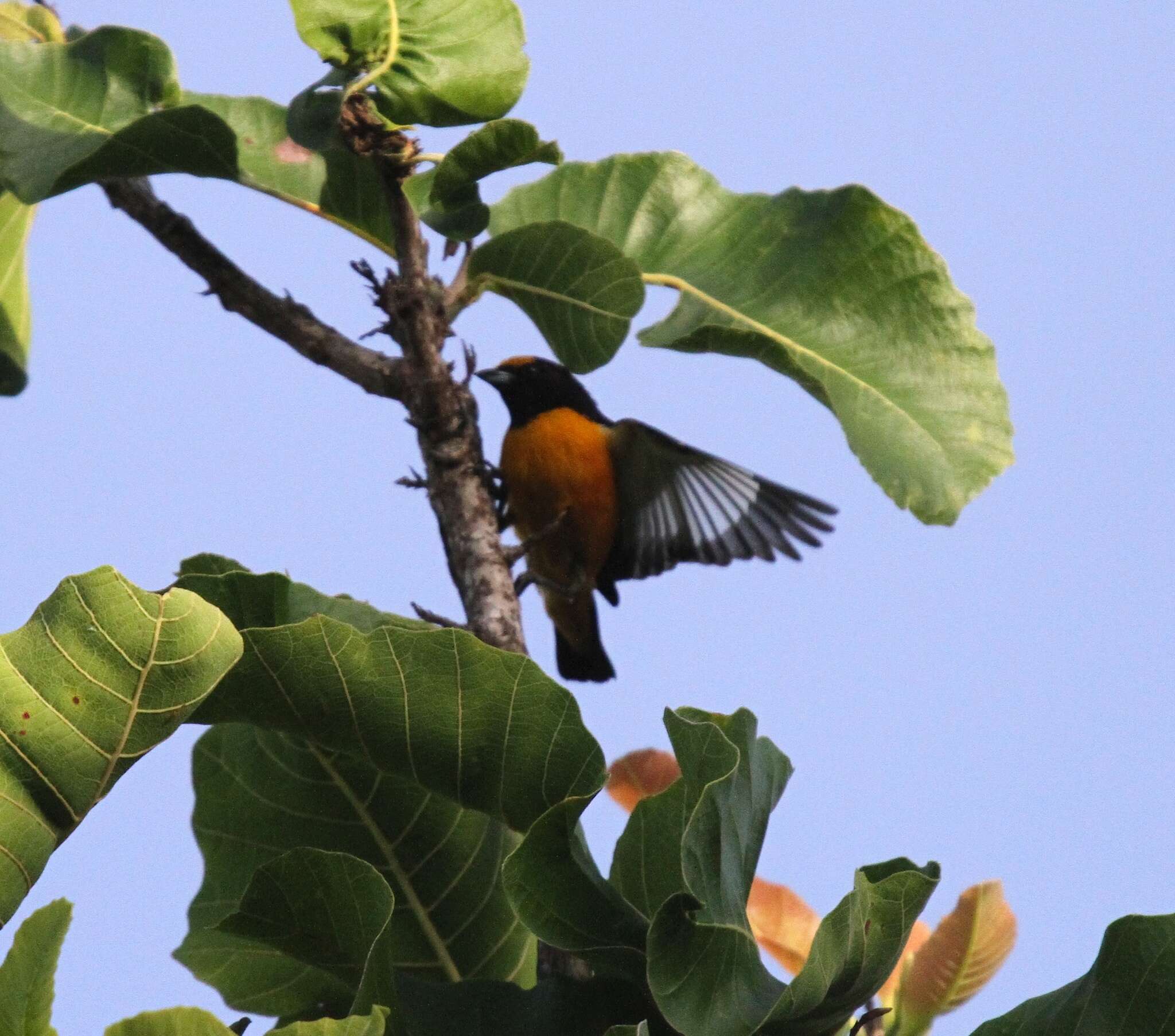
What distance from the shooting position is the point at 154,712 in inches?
55.2

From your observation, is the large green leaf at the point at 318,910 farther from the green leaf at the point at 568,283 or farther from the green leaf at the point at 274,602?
the green leaf at the point at 568,283

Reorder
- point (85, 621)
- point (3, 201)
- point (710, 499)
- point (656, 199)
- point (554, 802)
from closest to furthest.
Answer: point (85, 621) → point (554, 802) → point (656, 199) → point (3, 201) → point (710, 499)

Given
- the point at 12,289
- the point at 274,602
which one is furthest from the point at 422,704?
the point at 12,289

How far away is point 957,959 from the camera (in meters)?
2.24

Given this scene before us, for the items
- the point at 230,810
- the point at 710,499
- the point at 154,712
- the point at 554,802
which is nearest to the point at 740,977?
the point at 554,802

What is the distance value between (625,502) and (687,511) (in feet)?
1.06

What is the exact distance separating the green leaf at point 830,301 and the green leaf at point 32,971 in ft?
4.27

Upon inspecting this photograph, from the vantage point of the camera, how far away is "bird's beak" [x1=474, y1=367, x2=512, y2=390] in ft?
16.2

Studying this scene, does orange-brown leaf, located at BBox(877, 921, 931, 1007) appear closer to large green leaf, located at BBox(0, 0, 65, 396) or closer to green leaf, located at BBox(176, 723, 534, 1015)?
green leaf, located at BBox(176, 723, 534, 1015)

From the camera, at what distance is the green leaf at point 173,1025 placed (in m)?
1.27

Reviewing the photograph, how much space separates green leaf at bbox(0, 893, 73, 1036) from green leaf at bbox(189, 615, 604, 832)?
35 cm

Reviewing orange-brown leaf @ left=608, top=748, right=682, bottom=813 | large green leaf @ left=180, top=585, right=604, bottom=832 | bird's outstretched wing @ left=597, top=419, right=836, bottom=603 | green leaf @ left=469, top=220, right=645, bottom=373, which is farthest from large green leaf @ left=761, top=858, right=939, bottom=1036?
bird's outstretched wing @ left=597, top=419, right=836, bottom=603

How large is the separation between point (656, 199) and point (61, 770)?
159 cm

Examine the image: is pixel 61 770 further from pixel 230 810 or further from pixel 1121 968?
pixel 1121 968
